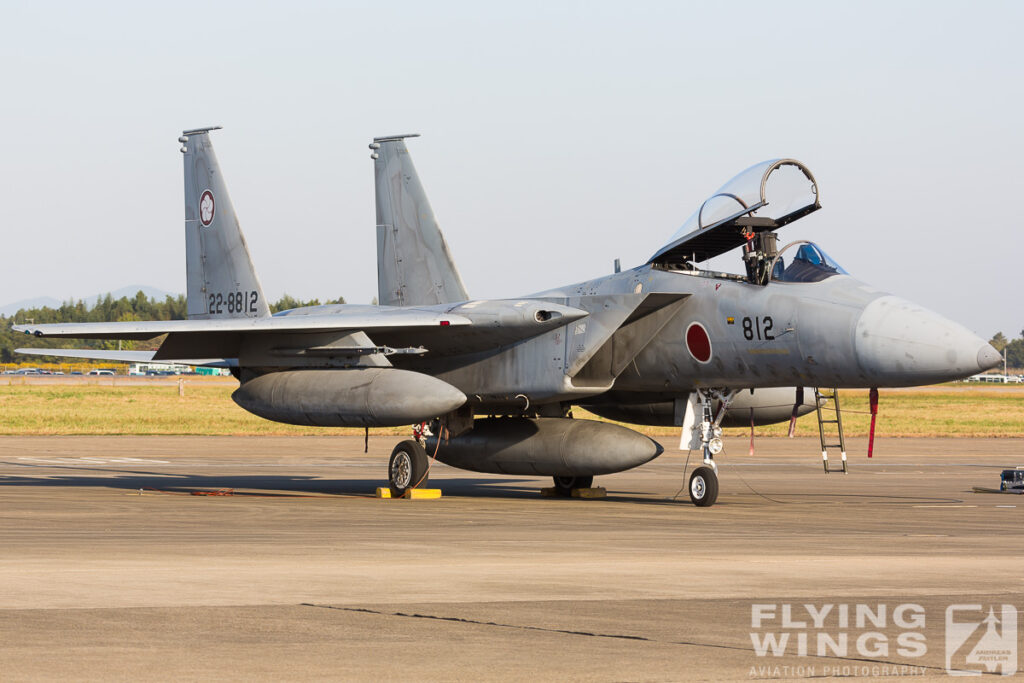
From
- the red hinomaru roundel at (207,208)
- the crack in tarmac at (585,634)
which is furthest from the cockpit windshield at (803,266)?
the red hinomaru roundel at (207,208)

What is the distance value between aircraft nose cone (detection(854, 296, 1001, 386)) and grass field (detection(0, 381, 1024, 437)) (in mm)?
22774

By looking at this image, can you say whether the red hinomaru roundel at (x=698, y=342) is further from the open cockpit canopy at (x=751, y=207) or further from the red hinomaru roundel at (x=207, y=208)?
the red hinomaru roundel at (x=207, y=208)

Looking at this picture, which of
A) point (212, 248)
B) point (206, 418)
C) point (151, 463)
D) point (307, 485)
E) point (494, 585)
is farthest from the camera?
point (206, 418)

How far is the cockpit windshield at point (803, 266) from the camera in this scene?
15188 millimetres

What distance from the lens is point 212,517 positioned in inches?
558

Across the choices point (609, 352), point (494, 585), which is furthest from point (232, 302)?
point (494, 585)

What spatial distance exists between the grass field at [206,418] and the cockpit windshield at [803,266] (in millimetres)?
22002

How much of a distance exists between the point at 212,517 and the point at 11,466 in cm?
1186

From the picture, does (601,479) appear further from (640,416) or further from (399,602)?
(399,602)

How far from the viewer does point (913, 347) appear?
46.2ft

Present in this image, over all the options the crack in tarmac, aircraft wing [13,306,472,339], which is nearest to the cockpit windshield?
aircraft wing [13,306,472,339]

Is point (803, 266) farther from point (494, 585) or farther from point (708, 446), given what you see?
point (494, 585)

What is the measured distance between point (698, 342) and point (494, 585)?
7.96 meters

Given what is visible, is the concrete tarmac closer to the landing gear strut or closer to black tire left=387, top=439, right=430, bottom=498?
the landing gear strut
